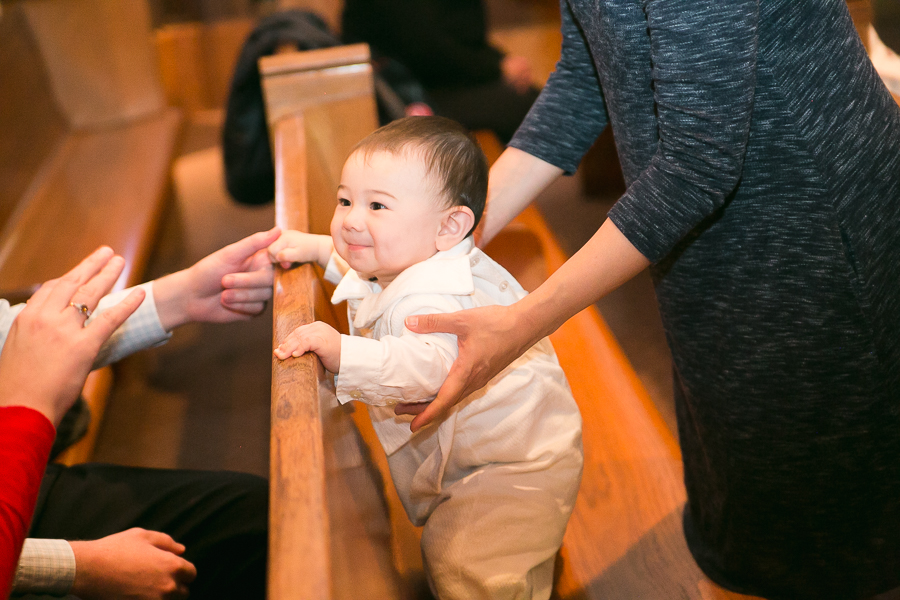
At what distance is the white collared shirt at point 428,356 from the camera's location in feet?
2.89

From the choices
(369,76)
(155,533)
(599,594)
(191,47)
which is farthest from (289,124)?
(191,47)

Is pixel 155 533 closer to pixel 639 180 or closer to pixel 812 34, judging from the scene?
pixel 639 180

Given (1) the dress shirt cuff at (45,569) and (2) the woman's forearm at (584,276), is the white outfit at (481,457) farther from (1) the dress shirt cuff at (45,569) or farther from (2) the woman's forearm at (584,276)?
(1) the dress shirt cuff at (45,569)

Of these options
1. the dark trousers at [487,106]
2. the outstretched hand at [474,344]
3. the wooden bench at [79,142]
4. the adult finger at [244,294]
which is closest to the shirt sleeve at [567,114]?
the outstretched hand at [474,344]

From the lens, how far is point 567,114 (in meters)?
1.17

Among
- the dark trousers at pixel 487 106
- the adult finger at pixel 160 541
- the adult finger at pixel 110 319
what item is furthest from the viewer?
the dark trousers at pixel 487 106

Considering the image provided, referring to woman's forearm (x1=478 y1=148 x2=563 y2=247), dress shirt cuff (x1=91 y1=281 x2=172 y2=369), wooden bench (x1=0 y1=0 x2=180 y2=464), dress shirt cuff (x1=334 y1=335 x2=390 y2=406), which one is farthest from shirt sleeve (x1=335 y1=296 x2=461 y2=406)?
wooden bench (x1=0 y1=0 x2=180 y2=464)

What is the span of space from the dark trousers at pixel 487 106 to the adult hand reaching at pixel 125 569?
6.53 feet

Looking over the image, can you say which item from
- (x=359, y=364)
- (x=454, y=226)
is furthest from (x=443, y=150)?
(x=359, y=364)

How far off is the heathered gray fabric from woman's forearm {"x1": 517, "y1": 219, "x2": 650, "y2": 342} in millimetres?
23

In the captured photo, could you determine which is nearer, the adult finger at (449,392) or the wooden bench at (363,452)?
the wooden bench at (363,452)

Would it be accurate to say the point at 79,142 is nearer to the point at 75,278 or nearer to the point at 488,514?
the point at 75,278

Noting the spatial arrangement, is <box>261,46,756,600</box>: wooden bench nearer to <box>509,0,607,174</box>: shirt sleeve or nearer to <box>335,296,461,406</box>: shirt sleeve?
<box>335,296,461,406</box>: shirt sleeve

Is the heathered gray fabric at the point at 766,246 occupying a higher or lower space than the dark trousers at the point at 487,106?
higher
